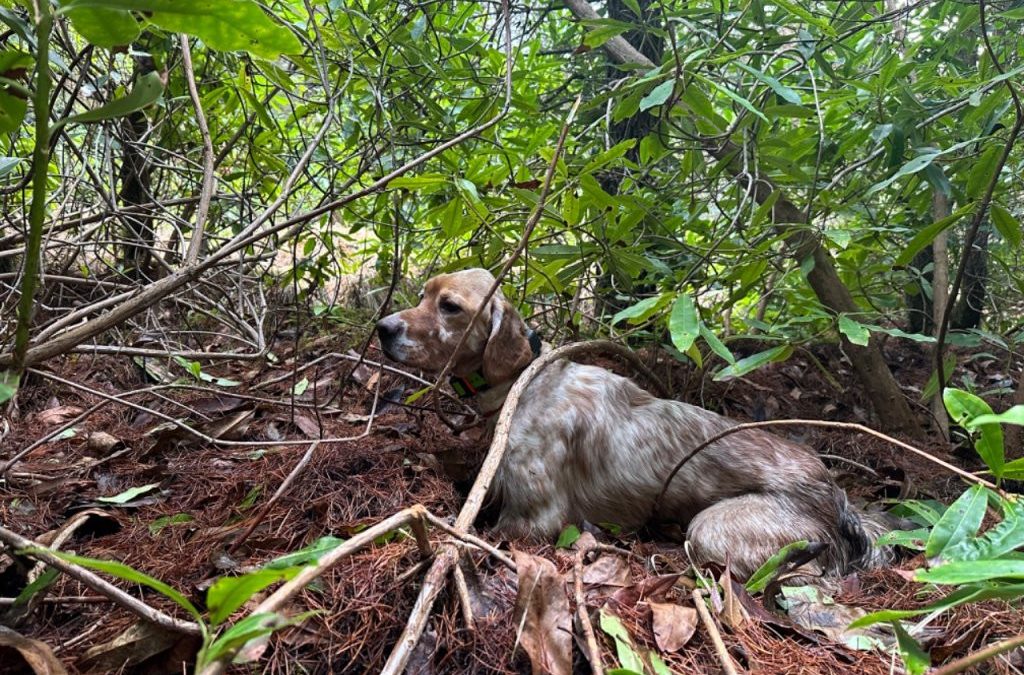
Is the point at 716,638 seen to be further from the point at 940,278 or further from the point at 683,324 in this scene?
the point at 940,278

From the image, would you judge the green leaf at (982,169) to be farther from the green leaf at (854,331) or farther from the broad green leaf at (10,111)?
the broad green leaf at (10,111)

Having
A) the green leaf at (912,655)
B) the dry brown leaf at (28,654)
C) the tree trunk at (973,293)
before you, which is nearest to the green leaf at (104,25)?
the dry brown leaf at (28,654)

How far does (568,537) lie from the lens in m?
3.10

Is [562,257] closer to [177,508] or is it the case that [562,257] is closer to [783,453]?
[783,453]

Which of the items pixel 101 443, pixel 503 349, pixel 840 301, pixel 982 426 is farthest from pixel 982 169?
pixel 101 443

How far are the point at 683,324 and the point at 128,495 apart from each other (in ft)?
8.10

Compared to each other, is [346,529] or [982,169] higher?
[982,169]

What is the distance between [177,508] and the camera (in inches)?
106

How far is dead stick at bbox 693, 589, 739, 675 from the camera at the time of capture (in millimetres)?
1608

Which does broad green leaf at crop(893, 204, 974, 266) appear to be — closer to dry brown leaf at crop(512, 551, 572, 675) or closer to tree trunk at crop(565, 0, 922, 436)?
tree trunk at crop(565, 0, 922, 436)

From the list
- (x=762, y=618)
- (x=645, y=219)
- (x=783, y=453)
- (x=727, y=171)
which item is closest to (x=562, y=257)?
(x=645, y=219)

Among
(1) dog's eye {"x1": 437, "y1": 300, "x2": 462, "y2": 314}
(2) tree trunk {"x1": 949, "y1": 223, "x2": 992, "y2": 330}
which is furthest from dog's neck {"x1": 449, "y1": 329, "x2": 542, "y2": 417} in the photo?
(2) tree trunk {"x1": 949, "y1": 223, "x2": 992, "y2": 330}

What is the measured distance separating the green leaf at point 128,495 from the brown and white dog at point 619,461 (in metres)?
1.39

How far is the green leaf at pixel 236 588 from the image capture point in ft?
3.42
